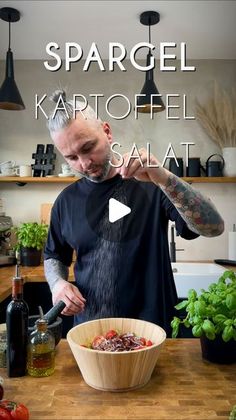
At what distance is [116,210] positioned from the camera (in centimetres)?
130

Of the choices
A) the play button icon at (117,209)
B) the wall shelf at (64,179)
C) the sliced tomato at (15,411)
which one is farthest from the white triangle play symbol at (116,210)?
the wall shelf at (64,179)

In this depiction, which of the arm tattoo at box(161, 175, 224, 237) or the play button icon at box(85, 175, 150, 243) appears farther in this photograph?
the play button icon at box(85, 175, 150, 243)

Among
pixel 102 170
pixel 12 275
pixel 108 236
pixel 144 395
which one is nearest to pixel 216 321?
pixel 144 395

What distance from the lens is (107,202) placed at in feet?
4.28

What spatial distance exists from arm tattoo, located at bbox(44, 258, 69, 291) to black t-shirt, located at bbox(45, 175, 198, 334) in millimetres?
59

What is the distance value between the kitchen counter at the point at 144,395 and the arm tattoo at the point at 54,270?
429mm

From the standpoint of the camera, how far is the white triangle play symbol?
1.28 m

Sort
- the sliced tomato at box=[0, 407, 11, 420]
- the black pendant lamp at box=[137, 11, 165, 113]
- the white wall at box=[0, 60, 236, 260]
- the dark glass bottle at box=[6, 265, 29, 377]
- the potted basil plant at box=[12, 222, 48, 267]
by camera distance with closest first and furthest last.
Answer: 1. the sliced tomato at box=[0, 407, 11, 420]
2. the dark glass bottle at box=[6, 265, 29, 377]
3. the black pendant lamp at box=[137, 11, 165, 113]
4. the potted basil plant at box=[12, 222, 48, 267]
5. the white wall at box=[0, 60, 236, 260]

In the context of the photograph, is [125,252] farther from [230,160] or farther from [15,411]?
[230,160]

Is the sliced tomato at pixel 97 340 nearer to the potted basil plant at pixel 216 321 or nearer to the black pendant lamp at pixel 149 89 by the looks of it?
the potted basil plant at pixel 216 321

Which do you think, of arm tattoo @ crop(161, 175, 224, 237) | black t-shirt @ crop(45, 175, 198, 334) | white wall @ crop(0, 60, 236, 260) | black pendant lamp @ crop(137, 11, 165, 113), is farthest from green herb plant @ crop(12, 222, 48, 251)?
arm tattoo @ crop(161, 175, 224, 237)

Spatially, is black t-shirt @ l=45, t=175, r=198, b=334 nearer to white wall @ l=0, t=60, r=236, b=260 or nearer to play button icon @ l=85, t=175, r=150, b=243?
play button icon @ l=85, t=175, r=150, b=243

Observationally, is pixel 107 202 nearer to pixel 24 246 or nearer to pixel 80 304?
pixel 80 304

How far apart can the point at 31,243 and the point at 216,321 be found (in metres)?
1.79
